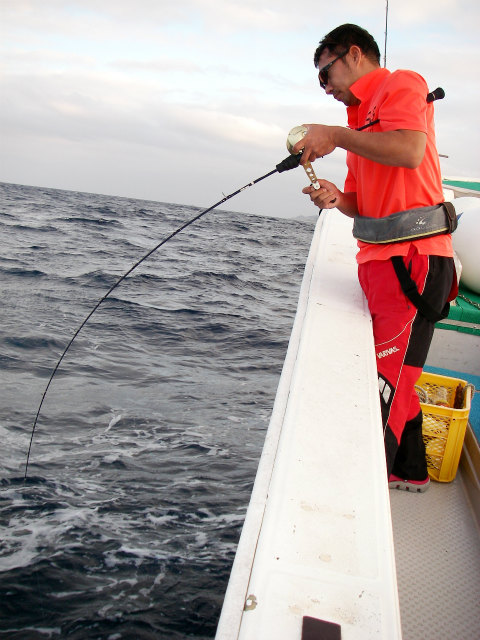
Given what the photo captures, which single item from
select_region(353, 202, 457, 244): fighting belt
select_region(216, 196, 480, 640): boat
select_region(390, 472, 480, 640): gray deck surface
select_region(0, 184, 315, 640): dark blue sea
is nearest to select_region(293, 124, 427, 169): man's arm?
select_region(353, 202, 457, 244): fighting belt

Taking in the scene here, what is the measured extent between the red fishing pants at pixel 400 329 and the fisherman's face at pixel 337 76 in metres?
0.67

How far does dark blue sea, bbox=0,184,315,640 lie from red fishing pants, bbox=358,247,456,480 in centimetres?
118

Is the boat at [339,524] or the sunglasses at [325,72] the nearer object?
the boat at [339,524]

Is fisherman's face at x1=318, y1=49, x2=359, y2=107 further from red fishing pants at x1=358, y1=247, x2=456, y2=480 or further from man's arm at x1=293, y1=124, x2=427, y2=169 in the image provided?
red fishing pants at x1=358, y1=247, x2=456, y2=480

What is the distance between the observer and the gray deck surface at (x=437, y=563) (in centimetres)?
186

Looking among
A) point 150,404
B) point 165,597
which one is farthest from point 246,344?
point 165,597

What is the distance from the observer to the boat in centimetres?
95

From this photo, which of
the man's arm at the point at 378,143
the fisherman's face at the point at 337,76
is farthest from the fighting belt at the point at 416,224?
the fisherman's face at the point at 337,76

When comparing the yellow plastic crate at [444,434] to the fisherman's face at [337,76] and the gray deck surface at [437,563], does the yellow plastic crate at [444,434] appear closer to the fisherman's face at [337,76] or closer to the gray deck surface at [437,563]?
the gray deck surface at [437,563]

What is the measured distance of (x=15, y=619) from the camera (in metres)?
2.22

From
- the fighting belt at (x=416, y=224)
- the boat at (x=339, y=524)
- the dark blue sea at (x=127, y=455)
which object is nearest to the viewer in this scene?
the boat at (x=339, y=524)

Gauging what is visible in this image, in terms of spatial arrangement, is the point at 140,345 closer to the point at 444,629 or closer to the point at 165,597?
the point at 165,597

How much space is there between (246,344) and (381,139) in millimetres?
4535

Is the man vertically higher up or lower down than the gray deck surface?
higher up
